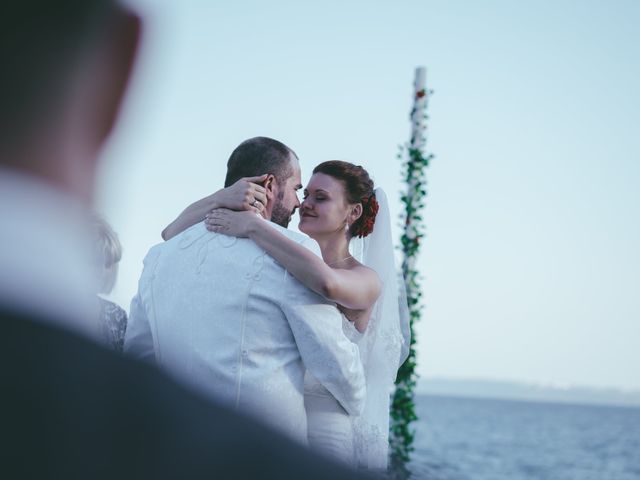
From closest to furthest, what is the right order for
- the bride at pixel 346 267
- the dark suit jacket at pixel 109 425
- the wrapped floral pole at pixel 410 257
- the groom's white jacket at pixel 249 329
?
the dark suit jacket at pixel 109 425 < the groom's white jacket at pixel 249 329 < the bride at pixel 346 267 < the wrapped floral pole at pixel 410 257

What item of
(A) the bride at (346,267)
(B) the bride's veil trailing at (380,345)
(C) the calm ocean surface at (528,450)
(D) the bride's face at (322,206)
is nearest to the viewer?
(A) the bride at (346,267)

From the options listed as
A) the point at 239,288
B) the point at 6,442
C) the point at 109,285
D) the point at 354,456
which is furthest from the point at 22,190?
the point at 354,456

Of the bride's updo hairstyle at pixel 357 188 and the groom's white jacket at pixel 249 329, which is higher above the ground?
the bride's updo hairstyle at pixel 357 188

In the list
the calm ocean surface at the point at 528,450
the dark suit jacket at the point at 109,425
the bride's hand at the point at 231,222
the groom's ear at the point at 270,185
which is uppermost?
the groom's ear at the point at 270,185

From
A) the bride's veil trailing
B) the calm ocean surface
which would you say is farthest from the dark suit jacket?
the calm ocean surface

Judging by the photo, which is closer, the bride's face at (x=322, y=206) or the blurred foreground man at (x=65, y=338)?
the blurred foreground man at (x=65, y=338)

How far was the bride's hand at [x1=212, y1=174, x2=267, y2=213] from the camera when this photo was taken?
3215mm

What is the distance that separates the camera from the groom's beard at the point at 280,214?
3.46m

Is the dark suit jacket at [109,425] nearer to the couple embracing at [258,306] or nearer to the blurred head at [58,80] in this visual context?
the blurred head at [58,80]

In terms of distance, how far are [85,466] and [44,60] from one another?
0.36 meters

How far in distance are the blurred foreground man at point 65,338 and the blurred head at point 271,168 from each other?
2614 mm

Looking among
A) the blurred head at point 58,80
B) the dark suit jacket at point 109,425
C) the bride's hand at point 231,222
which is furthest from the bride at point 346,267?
the dark suit jacket at point 109,425

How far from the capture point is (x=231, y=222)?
10.5ft

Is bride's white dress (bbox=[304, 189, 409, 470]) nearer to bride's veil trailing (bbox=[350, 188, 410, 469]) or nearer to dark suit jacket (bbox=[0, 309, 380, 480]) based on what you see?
bride's veil trailing (bbox=[350, 188, 410, 469])
